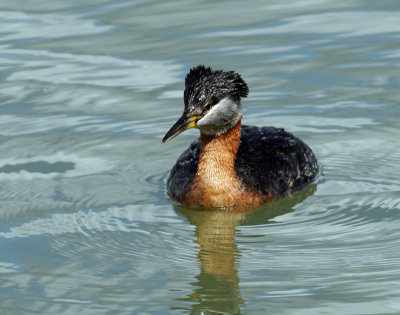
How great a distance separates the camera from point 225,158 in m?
12.0

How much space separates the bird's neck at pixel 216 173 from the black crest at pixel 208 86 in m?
0.51

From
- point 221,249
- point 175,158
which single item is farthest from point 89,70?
point 221,249

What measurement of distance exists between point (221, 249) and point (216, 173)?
1.63 metres

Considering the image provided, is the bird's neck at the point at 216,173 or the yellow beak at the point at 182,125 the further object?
the bird's neck at the point at 216,173

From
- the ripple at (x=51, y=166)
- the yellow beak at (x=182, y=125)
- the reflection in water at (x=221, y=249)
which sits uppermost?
the yellow beak at (x=182, y=125)

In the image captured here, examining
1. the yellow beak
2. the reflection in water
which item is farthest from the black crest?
the reflection in water

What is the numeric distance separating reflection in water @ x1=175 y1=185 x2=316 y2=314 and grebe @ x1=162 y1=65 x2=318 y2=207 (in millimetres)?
197

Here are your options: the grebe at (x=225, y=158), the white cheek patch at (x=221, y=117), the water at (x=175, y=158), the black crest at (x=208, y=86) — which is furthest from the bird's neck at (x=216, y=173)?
the black crest at (x=208, y=86)

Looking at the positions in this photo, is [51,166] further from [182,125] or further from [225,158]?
[182,125]

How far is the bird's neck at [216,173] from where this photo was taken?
1180 centimetres

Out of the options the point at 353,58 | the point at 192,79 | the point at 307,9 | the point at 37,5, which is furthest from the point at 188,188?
the point at 37,5

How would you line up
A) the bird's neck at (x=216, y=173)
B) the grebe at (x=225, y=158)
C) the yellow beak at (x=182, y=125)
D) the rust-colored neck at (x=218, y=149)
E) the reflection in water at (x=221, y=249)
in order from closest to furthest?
1. the reflection in water at (x=221, y=249)
2. the yellow beak at (x=182, y=125)
3. the grebe at (x=225, y=158)
4. the bird's neck at (x=216, y=173)
5. the rust-colored neck at (x=218, y=149)

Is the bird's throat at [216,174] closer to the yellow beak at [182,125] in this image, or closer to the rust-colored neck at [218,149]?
the rust-colored neck at [218,149]

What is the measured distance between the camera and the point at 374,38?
57.3ft
